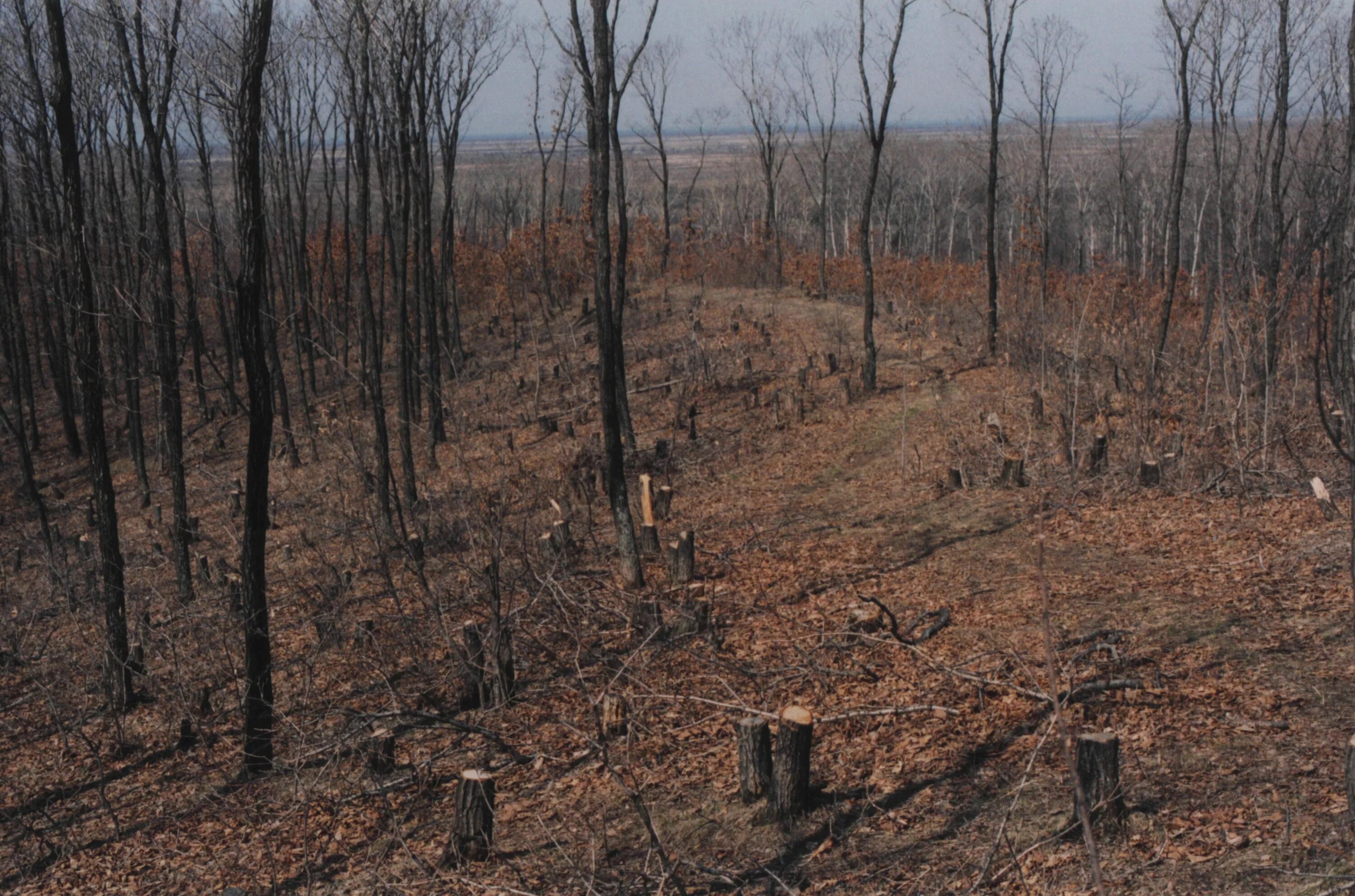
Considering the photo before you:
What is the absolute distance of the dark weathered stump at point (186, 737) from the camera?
7453 mm

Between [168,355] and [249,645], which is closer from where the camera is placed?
[249,645]

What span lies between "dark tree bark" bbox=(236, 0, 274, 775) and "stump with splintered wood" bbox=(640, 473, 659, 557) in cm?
433

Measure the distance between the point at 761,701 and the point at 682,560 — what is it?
2666 millimetres

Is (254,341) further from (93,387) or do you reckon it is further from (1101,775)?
(1101,775)

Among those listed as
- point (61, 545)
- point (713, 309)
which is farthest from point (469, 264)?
point (61, 545)

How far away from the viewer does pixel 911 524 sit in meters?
10.3

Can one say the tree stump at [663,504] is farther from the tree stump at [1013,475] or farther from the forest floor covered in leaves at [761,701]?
the tree stump at [1013,475]

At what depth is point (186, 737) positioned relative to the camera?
7.51 meters

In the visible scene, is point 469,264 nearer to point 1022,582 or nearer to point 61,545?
point 61,545

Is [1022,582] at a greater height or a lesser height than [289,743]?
greater

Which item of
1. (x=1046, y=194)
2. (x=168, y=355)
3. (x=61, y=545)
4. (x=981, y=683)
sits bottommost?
(x=61, y=545)

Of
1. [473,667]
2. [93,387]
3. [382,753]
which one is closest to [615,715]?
[473,667]

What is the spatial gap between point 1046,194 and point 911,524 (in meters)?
15.7

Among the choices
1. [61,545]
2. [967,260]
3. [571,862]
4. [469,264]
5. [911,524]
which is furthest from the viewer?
[967,260]
